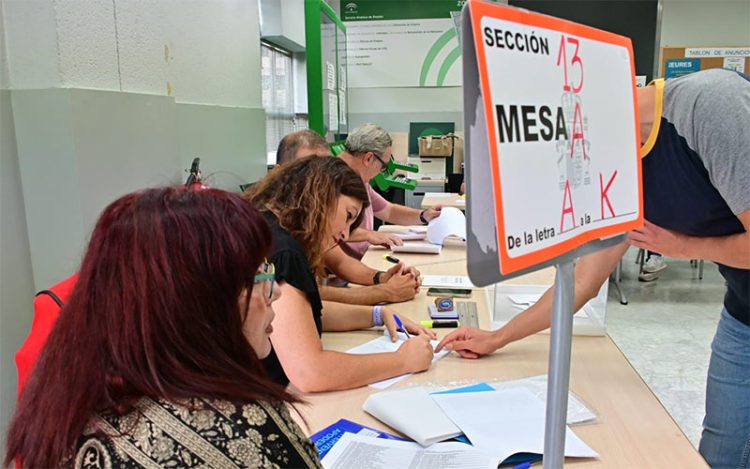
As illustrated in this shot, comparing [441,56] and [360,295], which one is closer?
[360,295]

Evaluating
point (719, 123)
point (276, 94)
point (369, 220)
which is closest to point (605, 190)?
point (719, 123)

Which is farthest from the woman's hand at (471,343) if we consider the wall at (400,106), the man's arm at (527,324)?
the wall at (400,106)

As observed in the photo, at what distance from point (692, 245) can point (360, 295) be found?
1029 millimetres

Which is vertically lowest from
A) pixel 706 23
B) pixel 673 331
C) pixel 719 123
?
pixel 673 331

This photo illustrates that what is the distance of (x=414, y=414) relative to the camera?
107 cm

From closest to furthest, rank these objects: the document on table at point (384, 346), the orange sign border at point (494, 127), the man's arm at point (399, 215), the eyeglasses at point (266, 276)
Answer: the orange sign border at point (494, 127)
the eyeglasses at point (266, 276)
the document on table at point (384, 346)
the man's arm at point (399, 215)

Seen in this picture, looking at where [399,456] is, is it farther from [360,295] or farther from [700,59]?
[700,59]

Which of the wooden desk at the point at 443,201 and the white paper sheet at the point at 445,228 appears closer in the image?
the white paper sheet at the point at 445,228

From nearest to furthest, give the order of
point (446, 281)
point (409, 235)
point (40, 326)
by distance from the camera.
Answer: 1. point (40, 326)
2. point (446, 281)
3. point (409, 235)

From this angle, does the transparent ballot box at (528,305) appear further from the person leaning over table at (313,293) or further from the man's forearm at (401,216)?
the man's forearm at (401,216)

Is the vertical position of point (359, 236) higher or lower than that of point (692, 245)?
lower

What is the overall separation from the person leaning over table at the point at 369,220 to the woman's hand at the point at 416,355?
537 mm

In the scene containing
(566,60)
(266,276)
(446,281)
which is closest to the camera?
(566,60)

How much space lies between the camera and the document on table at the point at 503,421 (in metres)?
0.97
